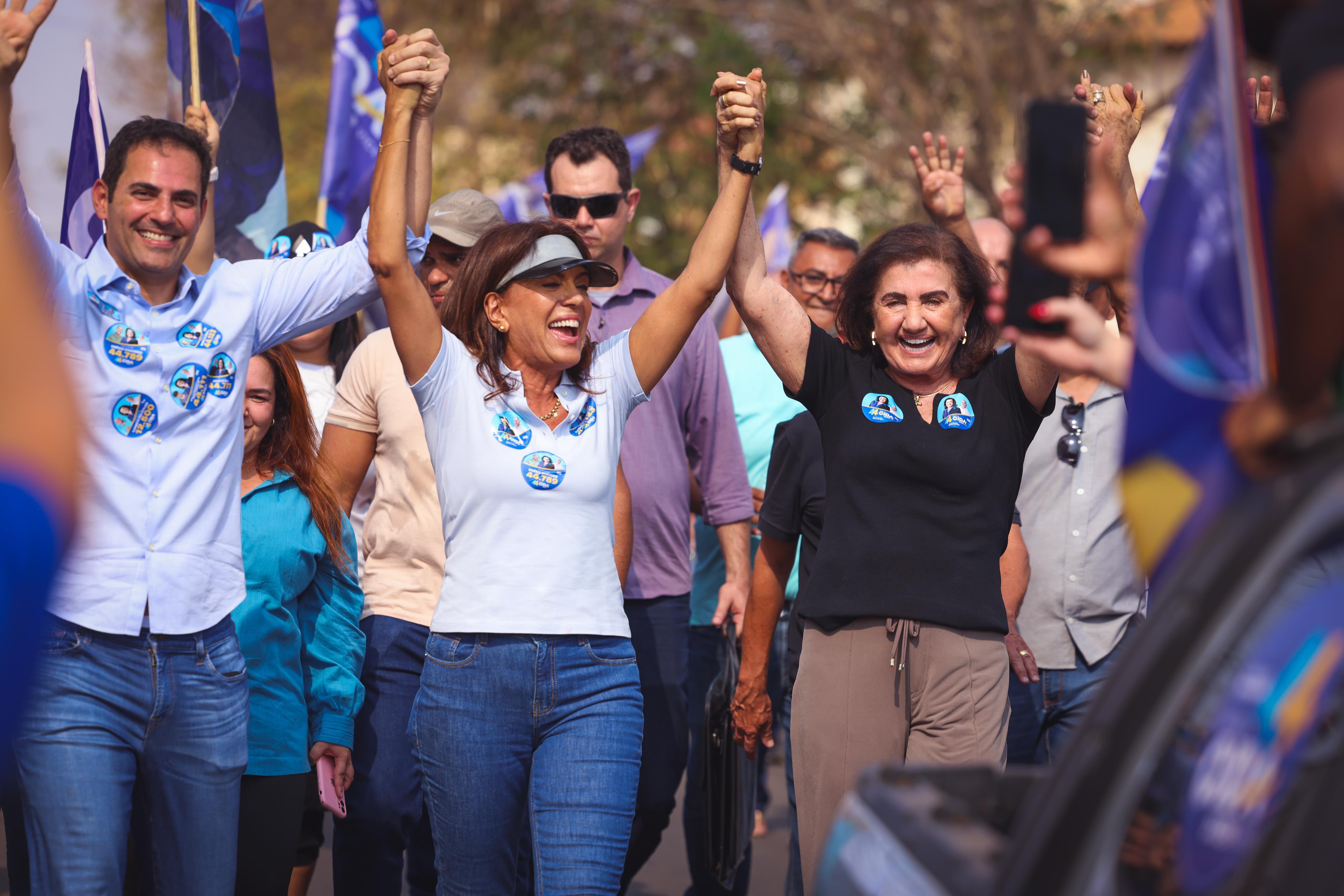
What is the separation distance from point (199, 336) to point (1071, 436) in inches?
110

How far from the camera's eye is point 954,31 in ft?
55.8

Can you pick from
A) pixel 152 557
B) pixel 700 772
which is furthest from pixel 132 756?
pixel 700 772

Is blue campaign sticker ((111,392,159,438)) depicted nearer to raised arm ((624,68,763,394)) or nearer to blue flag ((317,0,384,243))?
raised arm ((624,68,763,394))

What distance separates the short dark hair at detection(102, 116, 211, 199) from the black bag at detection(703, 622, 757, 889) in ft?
8.02

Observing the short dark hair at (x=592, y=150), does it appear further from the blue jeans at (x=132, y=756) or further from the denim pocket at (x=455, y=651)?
the blue jeans at (x=132, y=756)

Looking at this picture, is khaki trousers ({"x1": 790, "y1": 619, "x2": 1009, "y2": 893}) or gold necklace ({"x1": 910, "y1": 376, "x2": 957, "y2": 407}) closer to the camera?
khaki trousers ({"x1": 790, "y1": 619, "x2": 1009, "y2": 893})

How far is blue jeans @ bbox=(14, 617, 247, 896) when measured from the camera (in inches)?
128

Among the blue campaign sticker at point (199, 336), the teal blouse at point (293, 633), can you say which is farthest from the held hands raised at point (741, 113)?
the teal blouse at point (293, 633)

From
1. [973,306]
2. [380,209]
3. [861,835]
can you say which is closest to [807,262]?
[973,306]

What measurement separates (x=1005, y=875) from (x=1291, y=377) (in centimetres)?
62

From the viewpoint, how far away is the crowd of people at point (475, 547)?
11.2 ft

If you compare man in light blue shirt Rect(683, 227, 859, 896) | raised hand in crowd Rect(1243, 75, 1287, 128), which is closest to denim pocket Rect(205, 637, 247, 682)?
man in light blue shirt Rect(683, 227, 859, 896)

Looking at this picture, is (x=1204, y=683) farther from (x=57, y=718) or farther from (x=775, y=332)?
(x=57, y=718)

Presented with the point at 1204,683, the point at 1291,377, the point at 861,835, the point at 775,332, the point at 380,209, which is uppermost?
the point at 380,209
